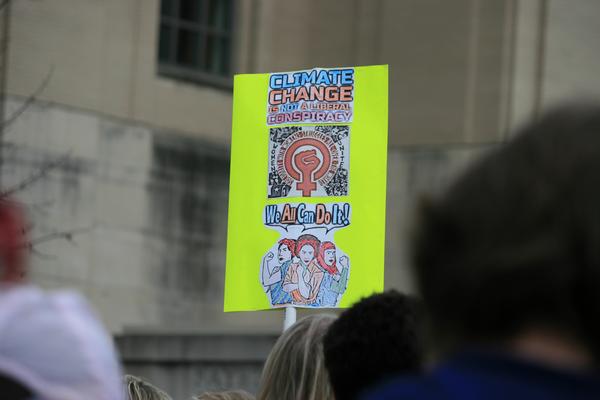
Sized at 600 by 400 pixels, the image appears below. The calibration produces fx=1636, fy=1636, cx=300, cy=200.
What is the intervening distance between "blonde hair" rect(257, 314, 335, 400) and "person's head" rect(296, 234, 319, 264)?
325 centimetres

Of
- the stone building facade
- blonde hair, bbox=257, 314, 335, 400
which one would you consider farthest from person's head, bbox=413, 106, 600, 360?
the stone building facade

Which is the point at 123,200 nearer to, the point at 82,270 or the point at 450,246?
the point at 82,270

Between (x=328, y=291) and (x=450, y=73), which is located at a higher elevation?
(x=450, y=73)

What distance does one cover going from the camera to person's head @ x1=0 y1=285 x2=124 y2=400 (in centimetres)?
197

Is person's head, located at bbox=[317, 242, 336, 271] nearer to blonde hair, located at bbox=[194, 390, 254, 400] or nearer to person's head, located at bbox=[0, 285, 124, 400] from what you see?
blonde hair, located at bbox=[194, 390, 254, 400]

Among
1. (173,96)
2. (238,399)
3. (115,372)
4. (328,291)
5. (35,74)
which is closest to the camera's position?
(115,372)

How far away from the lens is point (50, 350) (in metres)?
1.97

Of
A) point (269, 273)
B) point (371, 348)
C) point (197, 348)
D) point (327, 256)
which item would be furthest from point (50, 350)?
point (197, 348)

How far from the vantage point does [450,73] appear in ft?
64.3

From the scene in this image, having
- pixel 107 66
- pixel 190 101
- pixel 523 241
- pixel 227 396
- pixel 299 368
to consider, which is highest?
pixel 107 66

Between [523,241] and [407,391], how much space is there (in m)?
0.20

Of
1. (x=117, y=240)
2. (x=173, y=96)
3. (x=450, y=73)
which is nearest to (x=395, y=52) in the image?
(x=450, y=73)

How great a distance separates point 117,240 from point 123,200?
457mm

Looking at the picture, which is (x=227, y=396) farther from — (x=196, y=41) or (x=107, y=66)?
(x=196, y=41)
